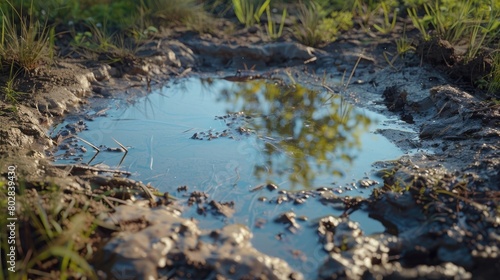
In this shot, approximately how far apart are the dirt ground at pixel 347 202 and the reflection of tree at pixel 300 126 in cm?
30

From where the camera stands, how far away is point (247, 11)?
6531mm

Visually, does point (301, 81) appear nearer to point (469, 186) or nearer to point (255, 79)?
point (255, 79)

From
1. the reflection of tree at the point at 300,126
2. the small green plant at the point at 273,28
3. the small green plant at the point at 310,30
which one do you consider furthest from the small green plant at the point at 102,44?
the small green plant at the point at 310,30

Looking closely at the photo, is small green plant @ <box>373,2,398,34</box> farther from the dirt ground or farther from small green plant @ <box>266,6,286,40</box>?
small green plant @ <box>266,6,286,40</box>

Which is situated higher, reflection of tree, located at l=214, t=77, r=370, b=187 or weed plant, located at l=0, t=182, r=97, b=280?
weed plant, located at l=0, t=182, r=97, b=280

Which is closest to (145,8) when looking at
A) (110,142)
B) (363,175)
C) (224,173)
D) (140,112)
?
(140,112)

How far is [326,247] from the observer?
9.37 ft

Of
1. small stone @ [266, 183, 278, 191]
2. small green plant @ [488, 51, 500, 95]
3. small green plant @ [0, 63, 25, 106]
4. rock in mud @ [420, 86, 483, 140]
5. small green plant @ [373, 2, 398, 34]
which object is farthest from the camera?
small green plant @ [373, 2, 398, 34]

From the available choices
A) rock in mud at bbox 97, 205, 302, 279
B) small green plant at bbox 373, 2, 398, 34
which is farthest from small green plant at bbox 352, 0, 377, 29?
rock in mud at bbox 97, 205, 302, 279

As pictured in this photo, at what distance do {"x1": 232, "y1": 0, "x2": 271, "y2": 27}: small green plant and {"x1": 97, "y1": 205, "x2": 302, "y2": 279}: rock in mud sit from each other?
4025 mm

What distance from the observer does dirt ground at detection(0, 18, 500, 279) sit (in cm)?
259

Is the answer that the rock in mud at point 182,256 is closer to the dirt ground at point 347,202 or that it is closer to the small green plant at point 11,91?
the dirt ground at point 347,202

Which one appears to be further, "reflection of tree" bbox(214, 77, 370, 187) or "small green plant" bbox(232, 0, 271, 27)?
"small green plant" bbox(232, 0, 271, 27)

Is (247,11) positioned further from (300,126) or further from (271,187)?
(271,187)
